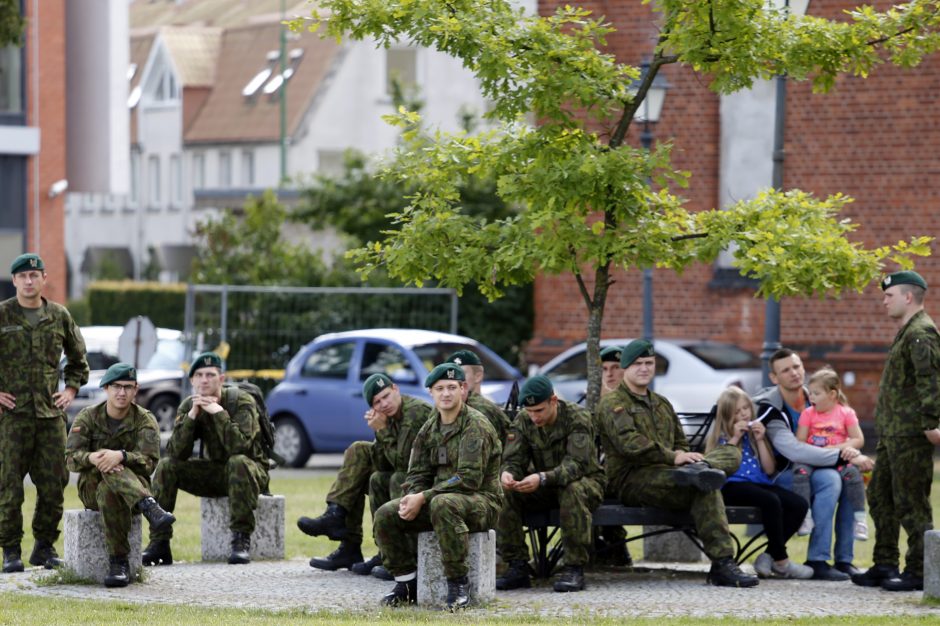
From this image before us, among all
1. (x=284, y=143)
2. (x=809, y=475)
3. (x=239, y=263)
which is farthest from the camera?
(x=284, y=143)

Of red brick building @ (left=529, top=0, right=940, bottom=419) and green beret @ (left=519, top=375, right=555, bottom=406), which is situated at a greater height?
red brick building @ (left=529, top=0, right=940, bottom=419)

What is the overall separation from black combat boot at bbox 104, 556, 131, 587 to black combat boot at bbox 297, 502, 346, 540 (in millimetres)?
1385

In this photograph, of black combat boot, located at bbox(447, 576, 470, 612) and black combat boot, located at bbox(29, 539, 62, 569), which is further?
black combat boot, located at bbox(29, 539, 62, 569)

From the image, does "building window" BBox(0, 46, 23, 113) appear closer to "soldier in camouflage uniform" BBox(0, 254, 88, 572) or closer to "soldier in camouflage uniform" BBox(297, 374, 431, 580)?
"soldier in camouflage uniform" BBox(0, 254, 88, 572)

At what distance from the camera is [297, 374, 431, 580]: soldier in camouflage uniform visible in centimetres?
1194

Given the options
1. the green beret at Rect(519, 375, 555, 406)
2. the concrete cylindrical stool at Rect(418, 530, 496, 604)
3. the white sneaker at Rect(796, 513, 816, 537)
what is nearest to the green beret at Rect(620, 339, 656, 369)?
the green beret at Rect(519, 375, 555, 406)

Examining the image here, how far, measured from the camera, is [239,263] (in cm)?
3155

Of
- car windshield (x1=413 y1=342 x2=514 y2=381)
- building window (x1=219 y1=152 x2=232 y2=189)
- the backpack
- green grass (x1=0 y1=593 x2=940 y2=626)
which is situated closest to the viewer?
green grass (x1=0 y1=593 x2=940 y2=626)

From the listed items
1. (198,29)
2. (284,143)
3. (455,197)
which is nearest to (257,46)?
(198,29)

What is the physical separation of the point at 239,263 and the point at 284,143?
31.3m

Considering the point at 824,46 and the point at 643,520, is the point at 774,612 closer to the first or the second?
the point at 643,520

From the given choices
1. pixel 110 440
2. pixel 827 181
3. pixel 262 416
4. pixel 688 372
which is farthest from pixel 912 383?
pixel 827 181

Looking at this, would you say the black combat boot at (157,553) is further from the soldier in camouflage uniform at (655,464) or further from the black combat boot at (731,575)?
the black combat boot at (731,575)

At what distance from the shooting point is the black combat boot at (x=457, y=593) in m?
10.5
